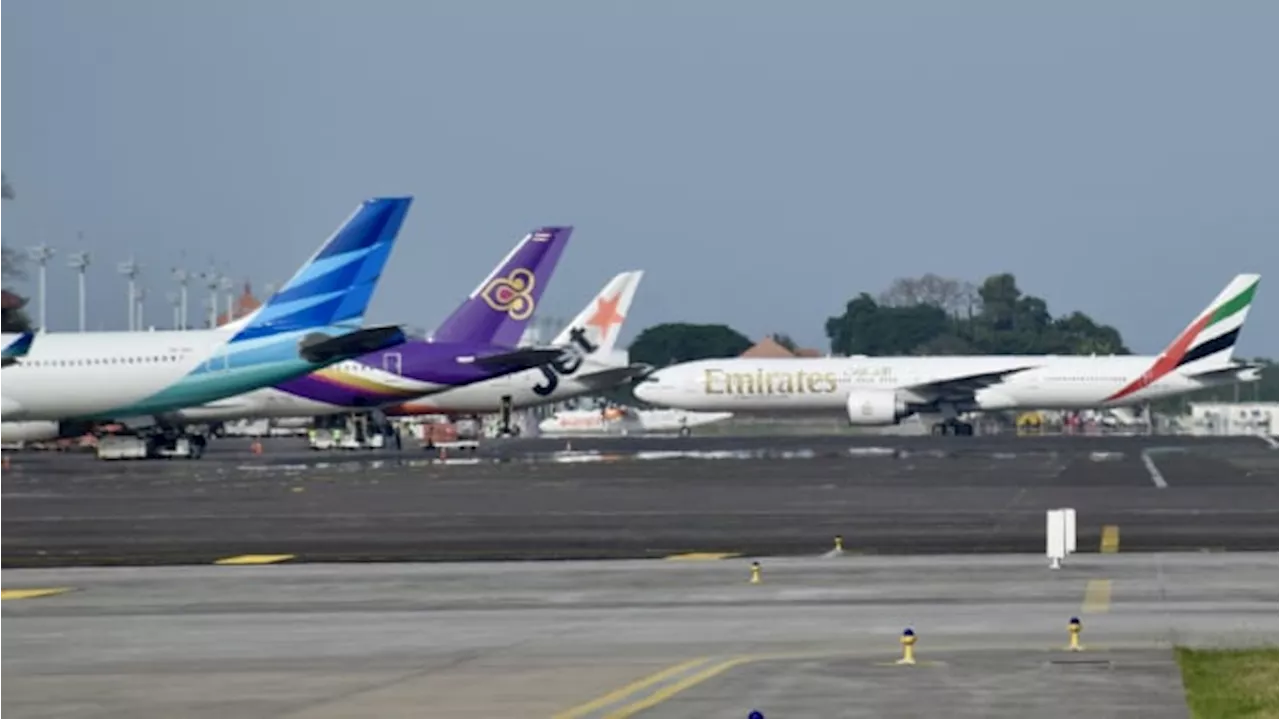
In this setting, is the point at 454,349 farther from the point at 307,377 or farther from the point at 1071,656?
the point at 1071,656

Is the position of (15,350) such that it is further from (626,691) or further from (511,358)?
(626,691)

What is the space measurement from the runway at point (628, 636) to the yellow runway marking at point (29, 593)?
0.13 meters

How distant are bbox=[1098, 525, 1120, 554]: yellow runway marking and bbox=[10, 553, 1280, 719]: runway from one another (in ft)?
4.79

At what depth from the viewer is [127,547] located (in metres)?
35.9

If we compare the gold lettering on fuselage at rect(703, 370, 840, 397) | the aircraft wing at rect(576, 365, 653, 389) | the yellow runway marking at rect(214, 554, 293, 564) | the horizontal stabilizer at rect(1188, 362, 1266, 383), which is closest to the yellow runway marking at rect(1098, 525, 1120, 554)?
the yellow runway marking at rect(214, 554, 293, 564)

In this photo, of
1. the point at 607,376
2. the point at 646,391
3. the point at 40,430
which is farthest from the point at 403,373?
the point at 646,391

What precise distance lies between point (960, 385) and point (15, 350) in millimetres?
54767

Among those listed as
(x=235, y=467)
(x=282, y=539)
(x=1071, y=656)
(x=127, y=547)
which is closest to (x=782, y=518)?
(x=282, y=539)

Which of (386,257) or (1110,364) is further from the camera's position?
(1110,364)

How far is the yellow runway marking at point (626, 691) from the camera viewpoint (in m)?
16.3

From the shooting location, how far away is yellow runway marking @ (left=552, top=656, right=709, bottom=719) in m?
16.3

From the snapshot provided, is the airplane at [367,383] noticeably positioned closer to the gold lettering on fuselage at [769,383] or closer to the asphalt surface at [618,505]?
the asphalt surface at [618,505]

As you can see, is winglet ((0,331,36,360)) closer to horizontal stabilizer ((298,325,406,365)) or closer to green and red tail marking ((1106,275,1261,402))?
horizontal stabilizer ((298,325,406,365))

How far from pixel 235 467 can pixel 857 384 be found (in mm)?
50244
